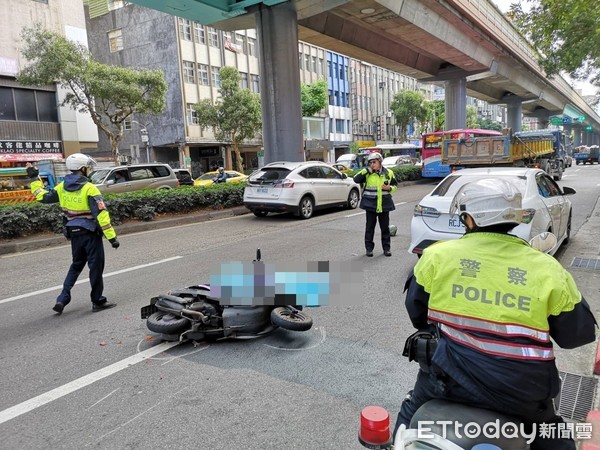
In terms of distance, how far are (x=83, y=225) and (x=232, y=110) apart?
30.2 metres

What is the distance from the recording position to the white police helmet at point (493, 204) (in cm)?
189

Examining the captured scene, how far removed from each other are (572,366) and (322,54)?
5453cm

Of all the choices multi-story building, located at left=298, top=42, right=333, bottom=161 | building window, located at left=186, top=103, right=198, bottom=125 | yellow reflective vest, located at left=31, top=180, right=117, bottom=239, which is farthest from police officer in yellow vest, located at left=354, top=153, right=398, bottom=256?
multi-story building, located at left=298, top=42, right=333, bottom=161

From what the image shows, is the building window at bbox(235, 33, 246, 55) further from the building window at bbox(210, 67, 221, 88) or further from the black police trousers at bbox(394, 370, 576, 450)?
the black police trousers at bbox(394, 370, 576, 450)

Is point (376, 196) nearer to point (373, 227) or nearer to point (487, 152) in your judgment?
point (373, 227)

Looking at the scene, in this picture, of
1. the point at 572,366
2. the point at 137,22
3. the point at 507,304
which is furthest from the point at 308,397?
the point at 137,22

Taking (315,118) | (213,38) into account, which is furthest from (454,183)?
(315,118)

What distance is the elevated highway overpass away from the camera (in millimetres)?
16438

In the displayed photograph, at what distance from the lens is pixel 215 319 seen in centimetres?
419

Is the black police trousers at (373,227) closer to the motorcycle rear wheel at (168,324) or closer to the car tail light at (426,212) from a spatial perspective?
the car tail light at (426,212)

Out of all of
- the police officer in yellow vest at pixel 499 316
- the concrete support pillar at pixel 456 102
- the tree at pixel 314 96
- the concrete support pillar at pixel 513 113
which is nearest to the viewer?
the police officer in yellow vest at pixel 499 316

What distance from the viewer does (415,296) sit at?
2123mm

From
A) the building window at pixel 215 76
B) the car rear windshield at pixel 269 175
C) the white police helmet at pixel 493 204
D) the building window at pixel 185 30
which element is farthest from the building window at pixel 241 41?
the white police helmet at pixel 493 204

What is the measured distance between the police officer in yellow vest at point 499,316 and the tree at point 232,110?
33.6 m
